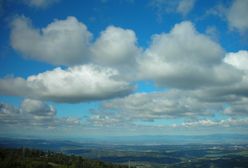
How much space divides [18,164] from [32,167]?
50.6 feet

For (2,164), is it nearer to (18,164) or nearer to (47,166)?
(18,164)

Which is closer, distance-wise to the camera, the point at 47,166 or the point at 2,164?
the point at 2,164

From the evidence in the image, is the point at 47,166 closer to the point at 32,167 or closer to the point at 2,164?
the point at 32,167

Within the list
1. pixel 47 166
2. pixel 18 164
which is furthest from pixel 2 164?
pixel 47 166

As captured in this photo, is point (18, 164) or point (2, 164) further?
point (18, 164)

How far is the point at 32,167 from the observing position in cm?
18675

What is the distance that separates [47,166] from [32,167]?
13.1m

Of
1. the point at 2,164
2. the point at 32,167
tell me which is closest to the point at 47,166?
the point at 32,167

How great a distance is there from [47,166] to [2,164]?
29584 millimetres

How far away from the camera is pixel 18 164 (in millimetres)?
195625

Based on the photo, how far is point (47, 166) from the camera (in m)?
198

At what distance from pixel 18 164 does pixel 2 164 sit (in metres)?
14.0

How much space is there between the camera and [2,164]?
183 meters
